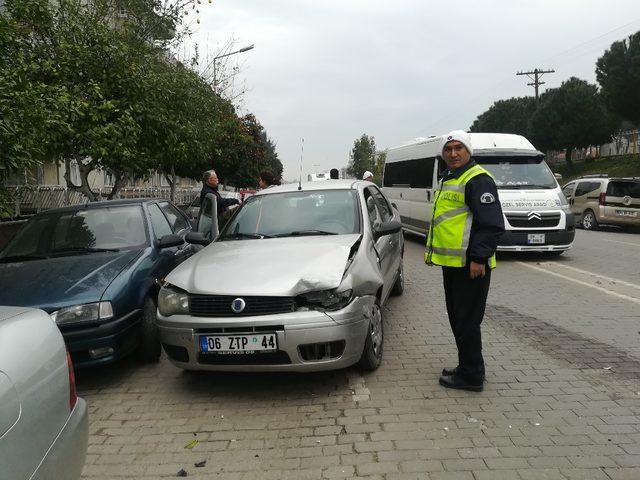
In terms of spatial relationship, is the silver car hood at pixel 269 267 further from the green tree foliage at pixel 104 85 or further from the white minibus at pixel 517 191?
the white minibus at pixel 517 191

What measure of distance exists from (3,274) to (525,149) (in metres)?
10.0

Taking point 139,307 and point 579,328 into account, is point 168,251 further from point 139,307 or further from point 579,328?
point 579,328

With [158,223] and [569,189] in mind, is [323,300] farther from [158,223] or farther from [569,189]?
[569,189]

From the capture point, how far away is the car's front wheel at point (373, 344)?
438 cm

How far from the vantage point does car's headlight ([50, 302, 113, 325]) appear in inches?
166

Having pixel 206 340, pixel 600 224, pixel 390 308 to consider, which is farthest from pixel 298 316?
pixel 600 224

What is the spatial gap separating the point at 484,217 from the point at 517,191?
755cm

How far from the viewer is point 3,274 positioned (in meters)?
4.87

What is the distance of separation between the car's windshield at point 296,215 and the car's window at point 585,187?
15800mm

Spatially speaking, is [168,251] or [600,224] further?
[600,224]

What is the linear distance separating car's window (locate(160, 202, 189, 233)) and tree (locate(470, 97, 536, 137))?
70.0 m

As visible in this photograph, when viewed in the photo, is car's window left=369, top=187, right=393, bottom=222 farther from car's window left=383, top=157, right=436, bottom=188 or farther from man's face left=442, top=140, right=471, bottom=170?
car's window left=383, top=157, right=436, bottom=188

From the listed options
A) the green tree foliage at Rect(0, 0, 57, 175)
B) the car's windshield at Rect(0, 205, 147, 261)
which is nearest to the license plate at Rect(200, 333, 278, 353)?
the car's windshield at Rect(0, 205, 147, 261)

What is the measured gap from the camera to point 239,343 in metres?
3.90
